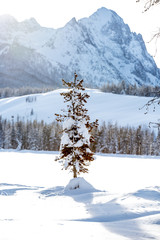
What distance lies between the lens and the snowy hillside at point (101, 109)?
447 feet

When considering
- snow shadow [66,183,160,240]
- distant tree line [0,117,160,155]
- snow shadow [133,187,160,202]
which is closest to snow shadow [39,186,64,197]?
snow shadow [66,183,160,240]

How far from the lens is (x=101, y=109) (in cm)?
16250

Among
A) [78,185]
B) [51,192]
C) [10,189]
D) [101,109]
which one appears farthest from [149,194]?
[101,109]

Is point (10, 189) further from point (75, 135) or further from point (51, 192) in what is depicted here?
point (75, 135)

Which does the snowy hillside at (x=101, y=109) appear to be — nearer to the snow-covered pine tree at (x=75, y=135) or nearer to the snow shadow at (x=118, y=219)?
the snow-covered pine tree at (x=75, y=135)

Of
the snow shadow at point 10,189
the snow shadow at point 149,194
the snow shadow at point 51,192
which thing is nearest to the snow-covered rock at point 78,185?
the snow shadow at point 51,192

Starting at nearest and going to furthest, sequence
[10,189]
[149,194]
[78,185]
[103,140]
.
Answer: [149,194], [78,185], [10,189], [103,140]

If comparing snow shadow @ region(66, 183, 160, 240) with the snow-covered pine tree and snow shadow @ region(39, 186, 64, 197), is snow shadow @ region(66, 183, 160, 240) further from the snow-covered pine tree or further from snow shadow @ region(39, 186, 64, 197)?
the snow-covered pine tree

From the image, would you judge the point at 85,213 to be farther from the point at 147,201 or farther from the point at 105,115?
the point at 105,115

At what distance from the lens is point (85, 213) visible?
7312 mm

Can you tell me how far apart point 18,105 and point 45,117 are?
148ft

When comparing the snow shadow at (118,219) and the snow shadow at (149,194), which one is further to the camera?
the snow shadow at (149,194)

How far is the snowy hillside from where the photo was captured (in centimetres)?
13625

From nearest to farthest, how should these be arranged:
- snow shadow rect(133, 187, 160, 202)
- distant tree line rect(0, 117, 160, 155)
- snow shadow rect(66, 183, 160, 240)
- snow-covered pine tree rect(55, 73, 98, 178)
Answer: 1. snow shadow rect(66, 183, 160, 240)
2. snow shadow rect(133, 187, 160, 202)
3. snow-covered pine tree rect(55, 73, 98, 178)
4. distant tree line rect(0, 117, 160, 155)
